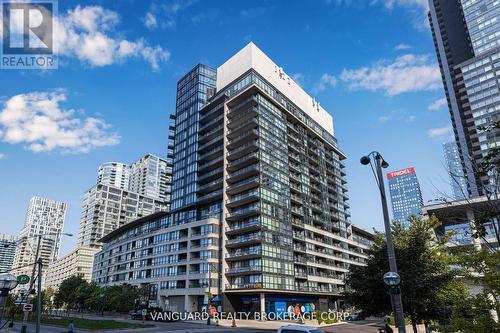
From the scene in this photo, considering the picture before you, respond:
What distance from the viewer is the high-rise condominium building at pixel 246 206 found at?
7025 centimetres

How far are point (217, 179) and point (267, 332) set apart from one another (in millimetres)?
47697

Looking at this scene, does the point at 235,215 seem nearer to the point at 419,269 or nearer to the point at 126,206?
the point at 419,269

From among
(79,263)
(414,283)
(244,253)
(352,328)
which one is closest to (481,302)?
(414,283)

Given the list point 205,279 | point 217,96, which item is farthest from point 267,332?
point 217,96

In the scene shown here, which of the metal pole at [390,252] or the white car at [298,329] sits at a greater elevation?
the metal pole at [390,252]

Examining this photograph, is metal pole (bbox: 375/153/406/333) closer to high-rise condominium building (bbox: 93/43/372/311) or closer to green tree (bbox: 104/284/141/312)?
high-rise condominium building (bbox: 93/43/372/311)

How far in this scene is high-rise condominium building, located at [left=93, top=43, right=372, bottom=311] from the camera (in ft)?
230

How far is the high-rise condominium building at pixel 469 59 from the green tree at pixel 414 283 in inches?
3838

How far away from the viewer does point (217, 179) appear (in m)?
80.8

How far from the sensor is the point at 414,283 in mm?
20250

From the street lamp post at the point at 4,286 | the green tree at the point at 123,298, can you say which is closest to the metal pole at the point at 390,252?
the street lamp post at the point at 4,286

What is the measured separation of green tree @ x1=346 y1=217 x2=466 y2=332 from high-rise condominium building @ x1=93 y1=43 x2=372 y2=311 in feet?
142

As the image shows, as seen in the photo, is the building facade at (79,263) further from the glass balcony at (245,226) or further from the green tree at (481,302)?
the green tree at (481,302)

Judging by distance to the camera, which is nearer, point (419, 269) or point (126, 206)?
point (419, 269)
